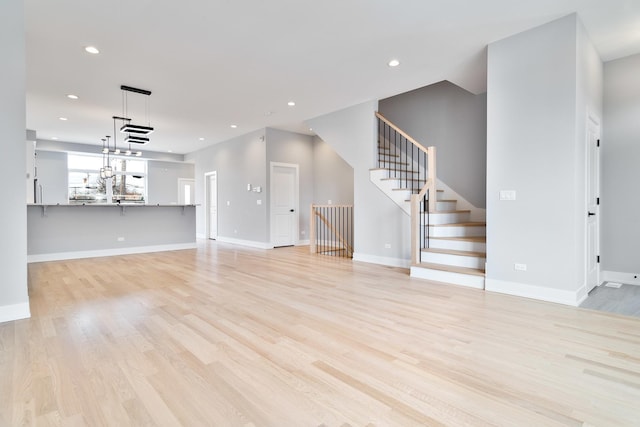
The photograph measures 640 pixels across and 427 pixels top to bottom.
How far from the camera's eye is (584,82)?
3650mm

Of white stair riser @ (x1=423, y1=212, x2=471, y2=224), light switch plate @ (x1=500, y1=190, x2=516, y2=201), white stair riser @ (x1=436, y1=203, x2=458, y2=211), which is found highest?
light switch plate @ (x1=500, y1=190, x2=516, y2=201)

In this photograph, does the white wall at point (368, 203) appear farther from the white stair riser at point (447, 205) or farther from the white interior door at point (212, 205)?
the white interior door at point (212, 205)

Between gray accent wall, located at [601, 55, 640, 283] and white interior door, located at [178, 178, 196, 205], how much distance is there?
12212mm

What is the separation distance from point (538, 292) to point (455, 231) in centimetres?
166

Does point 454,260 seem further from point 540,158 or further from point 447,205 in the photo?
point 540,158

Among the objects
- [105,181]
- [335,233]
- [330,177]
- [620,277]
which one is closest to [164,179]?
[105,181]

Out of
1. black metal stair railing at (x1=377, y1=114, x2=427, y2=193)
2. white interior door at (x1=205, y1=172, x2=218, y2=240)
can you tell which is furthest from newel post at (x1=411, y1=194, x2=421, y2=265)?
white interior door at (x1=205, y1=172, x2=218, y2=240)

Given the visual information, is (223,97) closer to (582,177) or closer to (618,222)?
(582,177)

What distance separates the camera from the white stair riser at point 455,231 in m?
5.13

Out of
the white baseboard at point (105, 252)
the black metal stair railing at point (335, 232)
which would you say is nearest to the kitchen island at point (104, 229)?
the white baseboard at point (105, 252)

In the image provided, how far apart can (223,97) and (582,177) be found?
217 inches

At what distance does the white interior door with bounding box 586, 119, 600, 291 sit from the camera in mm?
3879

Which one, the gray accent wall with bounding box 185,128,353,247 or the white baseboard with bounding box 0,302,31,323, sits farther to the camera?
the gray accent wall with bounding box 185,128,353,247

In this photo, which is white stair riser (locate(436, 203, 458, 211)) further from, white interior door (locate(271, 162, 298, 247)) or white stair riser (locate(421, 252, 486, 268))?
white interior door (locate(271, 162, 298, 247))
